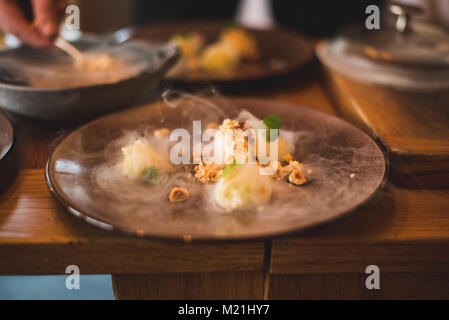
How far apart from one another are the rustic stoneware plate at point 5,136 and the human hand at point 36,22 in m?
0.41

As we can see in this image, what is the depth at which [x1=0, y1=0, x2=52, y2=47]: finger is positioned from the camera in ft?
4.49

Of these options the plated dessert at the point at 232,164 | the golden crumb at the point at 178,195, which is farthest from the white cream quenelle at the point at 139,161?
the golden crumb at the point at 178,195

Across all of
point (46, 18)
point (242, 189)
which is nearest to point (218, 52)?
point (46, 18)

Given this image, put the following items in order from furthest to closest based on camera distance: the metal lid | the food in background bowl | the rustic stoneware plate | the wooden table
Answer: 1. the food in background bowl
2. the metal lid
3. the rustic stoneware plate
4. the wooden table

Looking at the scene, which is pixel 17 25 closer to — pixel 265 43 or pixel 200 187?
pixel 200 187

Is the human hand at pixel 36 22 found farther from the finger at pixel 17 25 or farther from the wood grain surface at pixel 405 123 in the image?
the wood grain surface at pixel 405 123

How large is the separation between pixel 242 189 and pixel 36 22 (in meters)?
1.10

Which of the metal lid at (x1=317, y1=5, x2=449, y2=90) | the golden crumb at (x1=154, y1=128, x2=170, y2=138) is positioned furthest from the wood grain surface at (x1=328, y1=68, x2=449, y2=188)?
the golden crumb at (x1=154, y1=128, x2=170, y2=138)

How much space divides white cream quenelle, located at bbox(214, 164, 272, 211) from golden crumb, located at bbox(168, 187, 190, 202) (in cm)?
7

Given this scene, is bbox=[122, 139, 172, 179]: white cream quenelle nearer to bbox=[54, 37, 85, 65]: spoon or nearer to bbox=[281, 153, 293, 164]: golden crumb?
bbox=[281, 153, 293, 164]: golden crumb

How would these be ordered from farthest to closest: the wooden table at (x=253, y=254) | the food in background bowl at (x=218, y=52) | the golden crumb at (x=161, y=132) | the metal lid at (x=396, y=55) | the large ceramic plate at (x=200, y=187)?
the food in background bowl at (x=218, y=52)
the metal lid at (x=396, y=55)
the golden crumb at (x=161, y=132)
the wooden table at (x=253, y=254)
the large ceramic plate at (x=200, y=187)

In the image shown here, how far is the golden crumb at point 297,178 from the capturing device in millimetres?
962

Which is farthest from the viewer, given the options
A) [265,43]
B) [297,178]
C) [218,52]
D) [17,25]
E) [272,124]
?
[265,43]

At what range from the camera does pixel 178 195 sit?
0.92 meters
